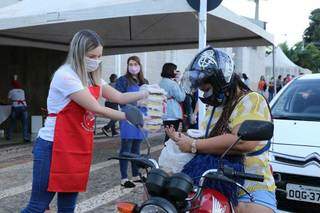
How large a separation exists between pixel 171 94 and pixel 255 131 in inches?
232

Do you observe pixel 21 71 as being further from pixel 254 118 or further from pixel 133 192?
pixel 254 118

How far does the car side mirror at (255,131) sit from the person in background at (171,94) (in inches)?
228

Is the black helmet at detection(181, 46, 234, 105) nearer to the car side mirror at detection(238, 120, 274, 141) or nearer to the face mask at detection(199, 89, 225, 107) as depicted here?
the face mask at detection(199, 89, 225, 107)

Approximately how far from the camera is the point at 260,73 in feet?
135

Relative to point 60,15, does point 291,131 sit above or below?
below

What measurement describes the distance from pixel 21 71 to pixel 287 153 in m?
10.8

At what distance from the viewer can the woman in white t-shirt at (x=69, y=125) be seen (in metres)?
3.54

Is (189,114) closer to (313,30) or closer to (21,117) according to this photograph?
(21,117)

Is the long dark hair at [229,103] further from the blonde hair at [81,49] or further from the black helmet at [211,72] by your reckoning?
the blonde hair at [81,49]

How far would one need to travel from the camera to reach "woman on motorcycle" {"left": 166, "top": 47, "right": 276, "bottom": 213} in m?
2.73

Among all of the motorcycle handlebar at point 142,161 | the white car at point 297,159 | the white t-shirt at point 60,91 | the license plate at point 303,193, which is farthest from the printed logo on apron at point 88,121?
the license plate at point 303,193

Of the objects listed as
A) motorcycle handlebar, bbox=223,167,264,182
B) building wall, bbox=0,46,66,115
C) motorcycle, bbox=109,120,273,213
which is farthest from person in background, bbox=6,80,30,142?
motorcycle handlebar, bbox=223,167,264,182

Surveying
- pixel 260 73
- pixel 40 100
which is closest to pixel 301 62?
pixel 260 73

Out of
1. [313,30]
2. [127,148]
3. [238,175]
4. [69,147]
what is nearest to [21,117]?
[127,148]
